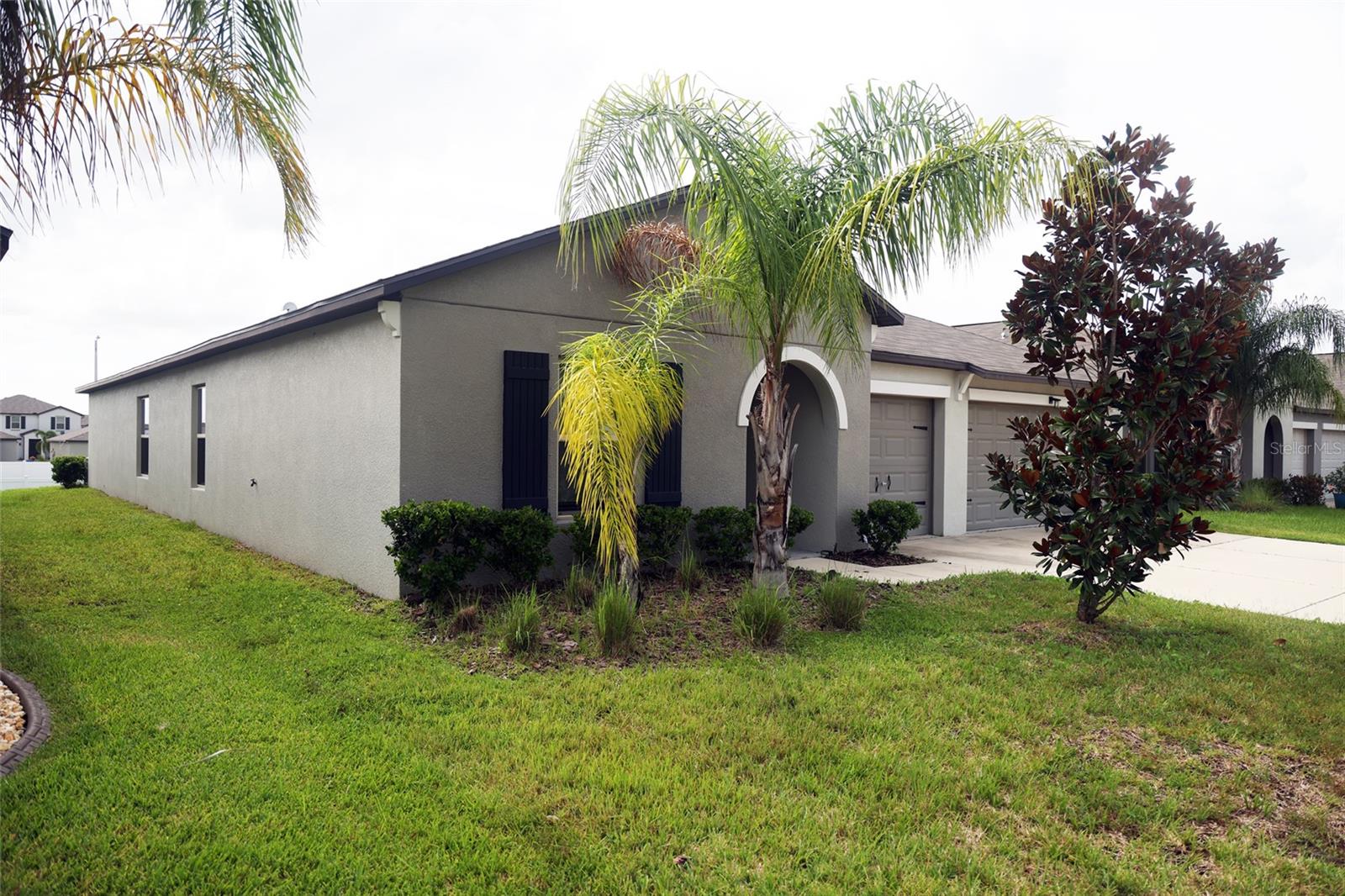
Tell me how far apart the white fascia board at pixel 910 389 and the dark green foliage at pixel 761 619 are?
20.0 feet

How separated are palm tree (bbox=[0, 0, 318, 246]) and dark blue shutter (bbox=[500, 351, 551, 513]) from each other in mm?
3362

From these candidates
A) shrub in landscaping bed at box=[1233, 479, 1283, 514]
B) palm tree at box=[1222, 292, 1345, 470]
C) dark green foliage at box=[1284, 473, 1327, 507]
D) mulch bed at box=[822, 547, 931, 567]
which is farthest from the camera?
dark green foliage at box=[1284, 473, 1327, 507]

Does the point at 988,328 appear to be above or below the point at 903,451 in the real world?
above

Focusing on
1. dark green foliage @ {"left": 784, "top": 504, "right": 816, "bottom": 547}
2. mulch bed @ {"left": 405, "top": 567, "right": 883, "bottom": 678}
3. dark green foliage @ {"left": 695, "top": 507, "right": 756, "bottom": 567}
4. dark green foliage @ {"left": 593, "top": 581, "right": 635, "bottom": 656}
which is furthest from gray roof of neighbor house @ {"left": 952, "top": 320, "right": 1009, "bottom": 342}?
dark green foliage @ {"left": 593, "top": 581, "right": 635, "bottom": 656}

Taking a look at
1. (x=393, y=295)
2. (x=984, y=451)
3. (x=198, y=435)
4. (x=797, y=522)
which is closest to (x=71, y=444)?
(x=198, y=435)

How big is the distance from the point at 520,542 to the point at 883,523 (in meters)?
5.44

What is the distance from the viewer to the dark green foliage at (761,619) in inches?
247

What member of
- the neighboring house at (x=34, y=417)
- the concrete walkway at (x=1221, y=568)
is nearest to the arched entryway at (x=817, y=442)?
the concrete walkway at (x=1221, y=568)

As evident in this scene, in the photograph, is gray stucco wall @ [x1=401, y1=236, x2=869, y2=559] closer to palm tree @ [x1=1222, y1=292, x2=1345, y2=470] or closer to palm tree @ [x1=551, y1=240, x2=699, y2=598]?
palm tree @ [x1=551, y1=240, x2=699, y2=598]

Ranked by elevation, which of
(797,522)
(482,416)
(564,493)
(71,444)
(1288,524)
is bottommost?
(1288,524)

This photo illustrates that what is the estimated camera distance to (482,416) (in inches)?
310

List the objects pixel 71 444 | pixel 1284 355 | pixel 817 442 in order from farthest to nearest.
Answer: pixel 71 444, pixel 1284 355, pixel 817 442

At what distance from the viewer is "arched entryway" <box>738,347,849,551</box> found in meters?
10.9

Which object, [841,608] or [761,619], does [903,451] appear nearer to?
[841,608]
